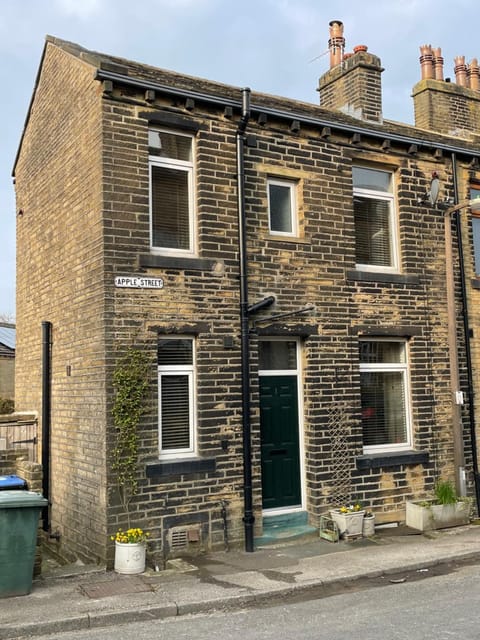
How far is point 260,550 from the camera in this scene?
9.42 m

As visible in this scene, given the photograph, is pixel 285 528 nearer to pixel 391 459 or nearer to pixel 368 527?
pixel 368 527

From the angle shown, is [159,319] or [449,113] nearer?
[159,319]

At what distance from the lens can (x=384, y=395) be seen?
37.0ft

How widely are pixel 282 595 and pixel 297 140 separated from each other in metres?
6.73

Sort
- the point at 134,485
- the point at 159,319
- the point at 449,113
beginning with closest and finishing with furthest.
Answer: the point at 134,485
the point at 159,319
the point at 449,113

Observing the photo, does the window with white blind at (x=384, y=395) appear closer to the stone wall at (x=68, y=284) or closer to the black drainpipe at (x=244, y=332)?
the black drainpipe at (x=244, y=332)

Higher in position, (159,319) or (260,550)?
(159,319)

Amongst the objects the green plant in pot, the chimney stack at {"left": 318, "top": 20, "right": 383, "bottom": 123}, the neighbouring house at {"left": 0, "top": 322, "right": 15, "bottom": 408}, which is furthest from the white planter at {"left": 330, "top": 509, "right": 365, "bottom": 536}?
the neighbouring house at {"left": 0, "top": 322, "right": 15, "bottom": 408}

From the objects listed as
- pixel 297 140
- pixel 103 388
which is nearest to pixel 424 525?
pixel 103 388

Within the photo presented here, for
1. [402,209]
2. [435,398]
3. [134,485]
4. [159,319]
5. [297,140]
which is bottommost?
[134,485]

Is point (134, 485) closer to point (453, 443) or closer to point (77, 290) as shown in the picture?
point (77, 290)

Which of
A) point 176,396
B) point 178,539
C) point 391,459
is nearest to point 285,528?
point 178,539

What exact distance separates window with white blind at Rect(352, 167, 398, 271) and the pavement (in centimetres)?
449

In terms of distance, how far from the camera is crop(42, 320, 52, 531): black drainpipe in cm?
1078
